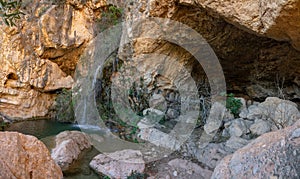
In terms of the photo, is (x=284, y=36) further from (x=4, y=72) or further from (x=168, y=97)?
(x=4, y=72)

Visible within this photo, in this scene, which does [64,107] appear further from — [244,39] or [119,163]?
[244,39]

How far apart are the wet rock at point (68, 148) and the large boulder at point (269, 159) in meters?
2.32

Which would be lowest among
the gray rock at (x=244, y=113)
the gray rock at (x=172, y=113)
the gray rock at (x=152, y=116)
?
the gray rock at (x=172, y=113)

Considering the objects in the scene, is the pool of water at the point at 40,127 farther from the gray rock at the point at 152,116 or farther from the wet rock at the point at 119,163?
the wet rock at the point at 119,163

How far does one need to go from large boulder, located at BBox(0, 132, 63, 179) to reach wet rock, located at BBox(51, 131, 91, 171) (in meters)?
1.34

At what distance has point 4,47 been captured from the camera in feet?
22.8

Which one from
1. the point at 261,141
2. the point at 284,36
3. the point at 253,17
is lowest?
the point at 261,141

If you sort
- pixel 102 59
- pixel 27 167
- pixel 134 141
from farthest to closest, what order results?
1. pixel 102 59
2. pixel 134 141
3. pixel 27 167

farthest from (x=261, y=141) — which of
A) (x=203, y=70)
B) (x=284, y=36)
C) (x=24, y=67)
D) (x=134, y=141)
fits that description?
(x=24, y=67)

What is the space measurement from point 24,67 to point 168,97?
438 centimetres

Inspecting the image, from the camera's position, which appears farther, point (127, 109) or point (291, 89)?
point (291, 89)

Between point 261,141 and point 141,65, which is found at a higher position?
point 261,141

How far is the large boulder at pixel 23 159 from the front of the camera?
180cm

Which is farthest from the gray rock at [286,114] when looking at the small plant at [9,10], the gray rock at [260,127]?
the small plant at [9,10]
